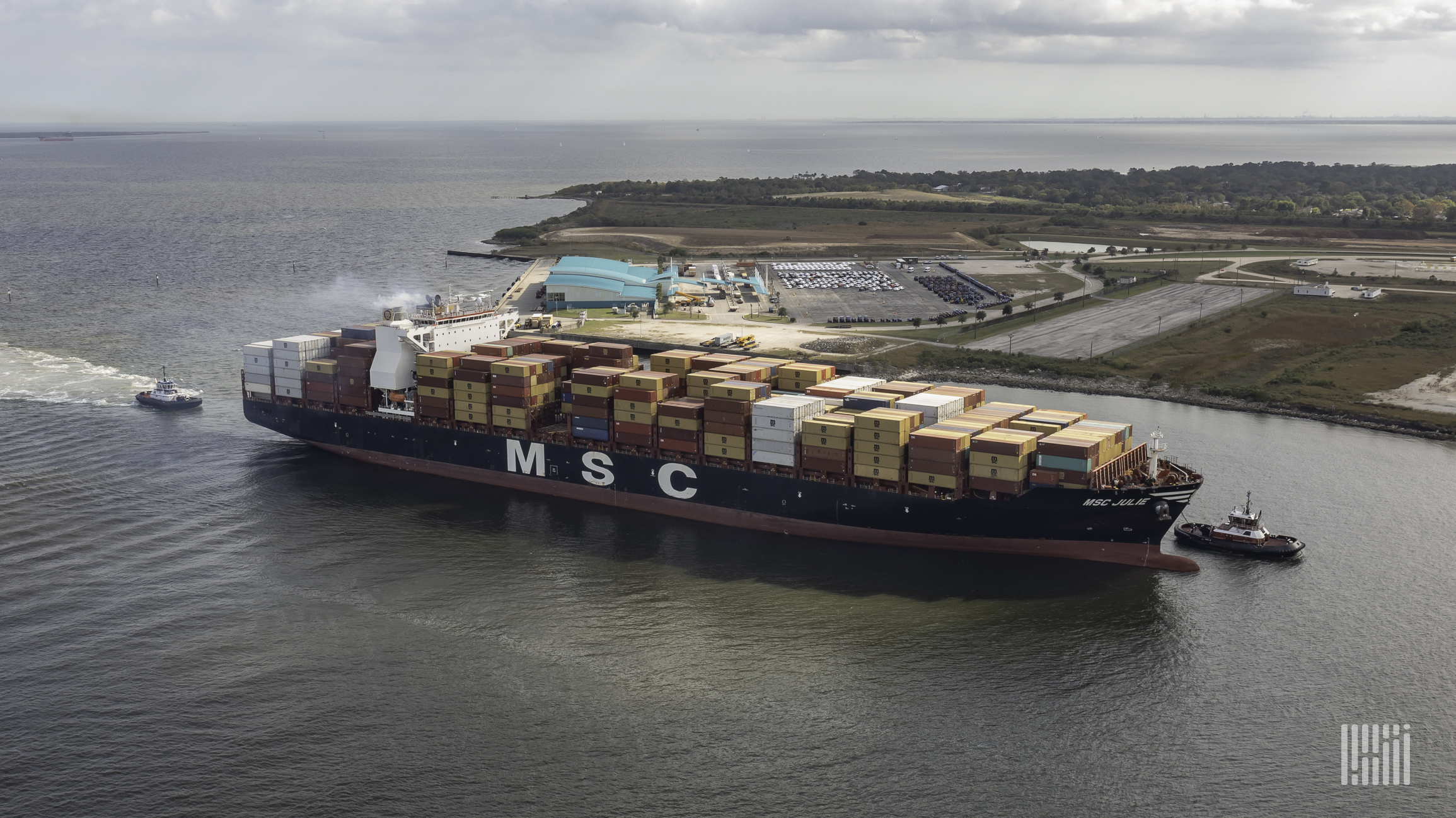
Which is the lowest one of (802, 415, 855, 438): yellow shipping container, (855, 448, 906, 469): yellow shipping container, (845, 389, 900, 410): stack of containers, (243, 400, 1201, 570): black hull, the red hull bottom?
the red hull bottom

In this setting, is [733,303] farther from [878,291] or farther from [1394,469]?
[1394,469]

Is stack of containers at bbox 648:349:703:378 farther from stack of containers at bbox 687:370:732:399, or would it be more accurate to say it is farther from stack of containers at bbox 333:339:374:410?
stack of containers at bbox 333:339:374:410

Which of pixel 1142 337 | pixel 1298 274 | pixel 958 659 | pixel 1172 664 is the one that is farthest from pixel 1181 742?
pixel 1298 274

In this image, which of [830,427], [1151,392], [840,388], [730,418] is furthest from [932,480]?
[1151,392]

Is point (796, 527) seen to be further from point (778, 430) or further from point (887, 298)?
point (887, 298)

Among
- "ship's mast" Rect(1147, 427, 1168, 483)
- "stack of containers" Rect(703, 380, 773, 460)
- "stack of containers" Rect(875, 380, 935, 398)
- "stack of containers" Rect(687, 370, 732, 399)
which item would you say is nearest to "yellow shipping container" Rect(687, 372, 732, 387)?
"stack of containers" Rect(687, 370, 732, 399)

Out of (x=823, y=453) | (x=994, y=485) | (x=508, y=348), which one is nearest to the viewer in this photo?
(x=994, y=485)
